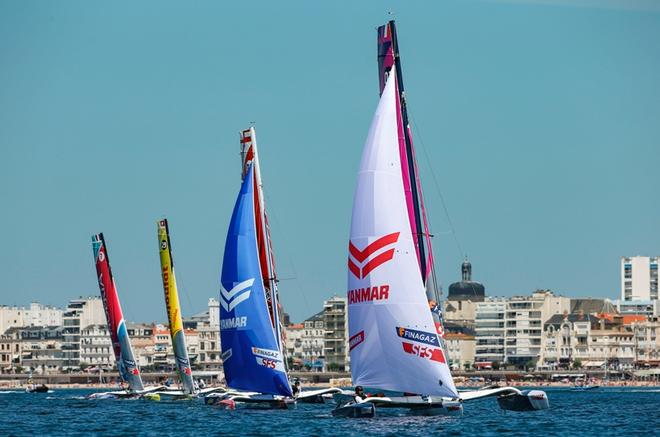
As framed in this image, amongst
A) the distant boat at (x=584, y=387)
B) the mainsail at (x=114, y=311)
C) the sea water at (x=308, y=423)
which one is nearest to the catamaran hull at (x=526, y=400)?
the sea water at (x=308, y=423)

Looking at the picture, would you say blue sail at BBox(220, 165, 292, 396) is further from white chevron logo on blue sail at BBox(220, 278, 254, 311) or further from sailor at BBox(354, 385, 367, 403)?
sailor at BBox(354, 385, 367, 403)

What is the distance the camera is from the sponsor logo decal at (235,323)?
6881cm

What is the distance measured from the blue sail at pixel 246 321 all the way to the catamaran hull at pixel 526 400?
9.30 m

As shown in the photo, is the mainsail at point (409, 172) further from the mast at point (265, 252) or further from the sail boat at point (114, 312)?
the sail boat at point (114, 312)

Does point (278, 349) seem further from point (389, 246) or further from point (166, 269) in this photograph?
point (166, 269)

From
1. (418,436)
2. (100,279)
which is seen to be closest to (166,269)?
(100,279)

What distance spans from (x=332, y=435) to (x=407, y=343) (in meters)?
4.17

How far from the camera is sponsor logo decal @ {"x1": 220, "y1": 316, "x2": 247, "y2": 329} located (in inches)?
2709

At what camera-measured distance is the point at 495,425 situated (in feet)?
200

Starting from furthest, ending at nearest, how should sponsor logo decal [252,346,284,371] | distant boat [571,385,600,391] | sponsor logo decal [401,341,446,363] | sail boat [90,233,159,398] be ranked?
distant boat [571,385,600,391], sail boat [90,233,159,398], sponsor logo decal [252,346,284,371], sponsor logo decal [401,341,446,363]

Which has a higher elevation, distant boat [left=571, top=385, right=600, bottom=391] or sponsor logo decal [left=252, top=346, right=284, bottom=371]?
sponsor logo decal [left=252, top=346, right=284, bottom=371]

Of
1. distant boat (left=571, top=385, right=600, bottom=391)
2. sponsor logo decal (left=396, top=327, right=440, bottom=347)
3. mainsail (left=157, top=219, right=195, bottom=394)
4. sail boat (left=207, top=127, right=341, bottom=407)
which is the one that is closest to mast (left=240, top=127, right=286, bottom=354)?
sail boat (left=207, top=127, right=341, bottom=407)

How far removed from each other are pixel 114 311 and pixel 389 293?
156 feet

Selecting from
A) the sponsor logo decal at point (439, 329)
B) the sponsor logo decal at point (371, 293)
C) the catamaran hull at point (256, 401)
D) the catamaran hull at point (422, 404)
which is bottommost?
the catamaran hull at point (256, 401)
